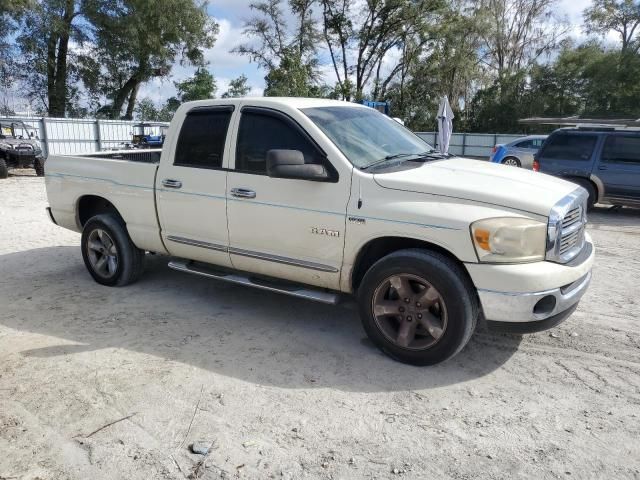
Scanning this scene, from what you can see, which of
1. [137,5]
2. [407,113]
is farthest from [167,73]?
[407,113]

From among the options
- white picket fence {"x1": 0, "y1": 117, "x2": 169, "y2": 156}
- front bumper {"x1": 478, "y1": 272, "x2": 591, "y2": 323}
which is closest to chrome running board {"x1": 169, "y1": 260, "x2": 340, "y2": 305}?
front bumper {"x1": 478, "y1": 272, "x2": 591, "y2": 323}

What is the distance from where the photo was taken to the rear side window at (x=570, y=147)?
10.8m

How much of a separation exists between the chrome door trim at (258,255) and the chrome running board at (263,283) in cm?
21

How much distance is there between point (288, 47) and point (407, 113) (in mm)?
9882

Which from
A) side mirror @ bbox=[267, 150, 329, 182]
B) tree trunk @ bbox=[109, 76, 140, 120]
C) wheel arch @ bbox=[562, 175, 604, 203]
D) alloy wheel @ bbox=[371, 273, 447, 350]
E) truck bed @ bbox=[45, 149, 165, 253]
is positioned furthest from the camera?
tree trunk @ bbox=[109, 76, 140, 120]

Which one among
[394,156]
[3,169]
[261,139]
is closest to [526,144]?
[394,156]

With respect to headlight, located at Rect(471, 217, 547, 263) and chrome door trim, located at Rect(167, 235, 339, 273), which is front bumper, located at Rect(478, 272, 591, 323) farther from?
chrome door trim, located at Rect(167, 235, 339, 273)

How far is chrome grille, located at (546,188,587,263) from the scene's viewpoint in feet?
11.6

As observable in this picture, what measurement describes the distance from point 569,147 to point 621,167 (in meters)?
1.07

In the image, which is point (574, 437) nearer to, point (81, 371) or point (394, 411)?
point (394, 411)

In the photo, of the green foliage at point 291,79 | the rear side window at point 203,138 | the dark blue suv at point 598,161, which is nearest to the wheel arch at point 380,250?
the rear side window at point 203,138

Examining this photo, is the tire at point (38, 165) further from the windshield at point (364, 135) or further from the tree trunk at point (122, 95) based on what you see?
the tree trunk at point (122, 95)

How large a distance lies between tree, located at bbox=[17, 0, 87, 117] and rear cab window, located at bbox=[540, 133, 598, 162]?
80.3 feet

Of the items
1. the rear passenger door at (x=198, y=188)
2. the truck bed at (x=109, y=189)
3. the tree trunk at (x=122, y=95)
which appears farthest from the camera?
the tree trunk at (x=122, y=95)
